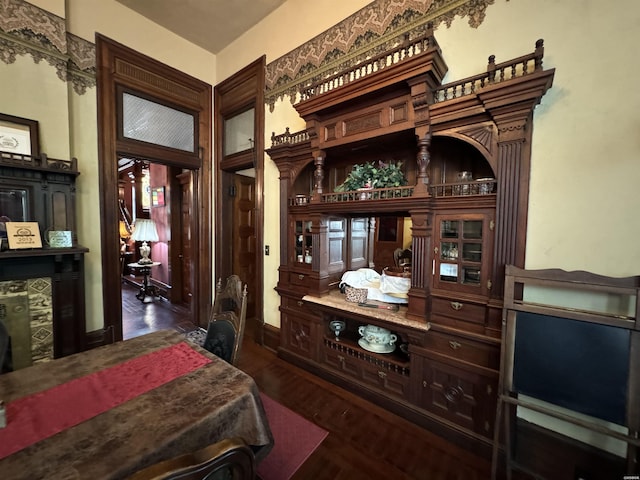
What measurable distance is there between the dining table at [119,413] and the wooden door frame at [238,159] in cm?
189

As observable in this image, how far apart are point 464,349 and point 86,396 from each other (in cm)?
211

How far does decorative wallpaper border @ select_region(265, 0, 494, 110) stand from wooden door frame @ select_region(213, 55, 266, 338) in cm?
26

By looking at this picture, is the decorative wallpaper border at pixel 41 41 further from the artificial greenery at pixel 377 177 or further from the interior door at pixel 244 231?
the artificial greenery at pixel 377 177

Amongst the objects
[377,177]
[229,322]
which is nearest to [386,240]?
[377,177]

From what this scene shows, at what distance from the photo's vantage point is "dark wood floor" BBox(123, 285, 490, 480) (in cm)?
157

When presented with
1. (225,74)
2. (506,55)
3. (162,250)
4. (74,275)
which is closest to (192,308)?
(74,275)

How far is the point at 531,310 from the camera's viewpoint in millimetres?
1453

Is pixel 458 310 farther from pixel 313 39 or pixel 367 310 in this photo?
pixel 313 39

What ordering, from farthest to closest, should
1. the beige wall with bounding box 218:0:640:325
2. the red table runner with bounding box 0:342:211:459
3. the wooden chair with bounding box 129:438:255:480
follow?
the beige wall with bounding box 218:0:640:325 < the red table runner with bounding box 0:342:211:459 < the wooden chair with bounding box 129:438:255:480

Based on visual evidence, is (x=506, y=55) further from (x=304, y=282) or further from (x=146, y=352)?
(x=146, y=352)

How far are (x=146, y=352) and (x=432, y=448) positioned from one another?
6.39 ft

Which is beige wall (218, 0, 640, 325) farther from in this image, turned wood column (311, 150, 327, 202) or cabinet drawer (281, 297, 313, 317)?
cabinet drawer (281, 297, 313, 317)

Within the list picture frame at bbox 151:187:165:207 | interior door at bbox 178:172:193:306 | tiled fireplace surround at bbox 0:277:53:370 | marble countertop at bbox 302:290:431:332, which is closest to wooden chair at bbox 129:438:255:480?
marble countertop at bbox 302:290:431:332

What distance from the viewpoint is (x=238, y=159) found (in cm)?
349
